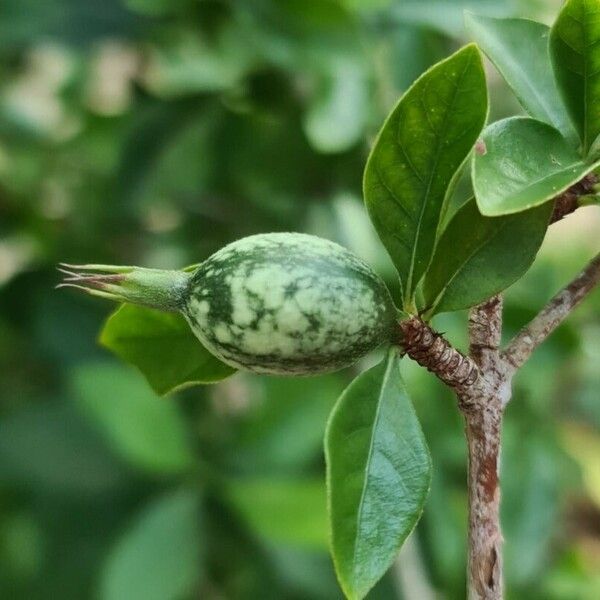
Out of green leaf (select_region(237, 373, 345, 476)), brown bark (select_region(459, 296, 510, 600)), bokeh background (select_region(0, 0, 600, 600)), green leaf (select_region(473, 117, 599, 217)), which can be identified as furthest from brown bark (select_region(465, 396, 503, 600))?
green leaf (select_region(237, 373, 345, 476))

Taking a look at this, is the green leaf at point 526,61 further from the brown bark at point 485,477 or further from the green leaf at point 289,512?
the green leaf at point 289,512

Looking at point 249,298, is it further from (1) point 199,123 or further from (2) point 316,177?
(1) point 199,123

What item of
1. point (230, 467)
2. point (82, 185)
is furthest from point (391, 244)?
point (82, 185)

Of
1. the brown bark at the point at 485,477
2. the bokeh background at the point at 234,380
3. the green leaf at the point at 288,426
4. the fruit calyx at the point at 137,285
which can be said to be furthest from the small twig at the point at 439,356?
the green leaf at the point at 288,426

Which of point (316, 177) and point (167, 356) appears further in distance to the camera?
point (316, 177)

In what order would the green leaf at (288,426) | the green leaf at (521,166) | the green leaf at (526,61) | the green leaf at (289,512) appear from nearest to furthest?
the green leaf at (521,166)
the green leaf at (526,61)
the green leaf at (289,512)
the green leaf at (288,426)

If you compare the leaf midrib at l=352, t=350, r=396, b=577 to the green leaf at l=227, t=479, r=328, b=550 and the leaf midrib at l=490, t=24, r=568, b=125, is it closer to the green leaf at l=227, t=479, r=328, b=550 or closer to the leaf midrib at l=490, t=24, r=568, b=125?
the leaf midrib at l=490, t=24, r=568, b=125
